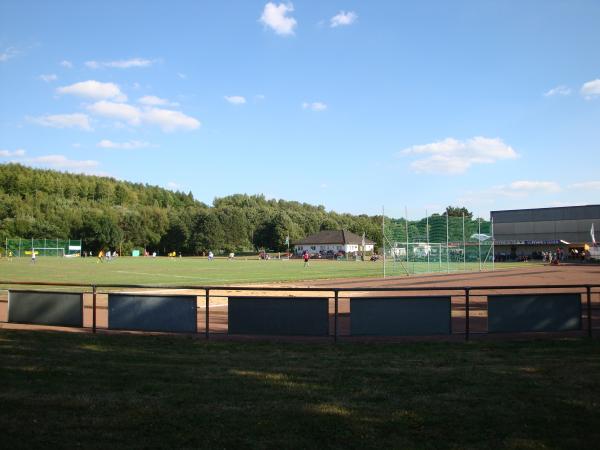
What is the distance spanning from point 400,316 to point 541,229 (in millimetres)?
88881

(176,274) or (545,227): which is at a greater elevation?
(545,227)

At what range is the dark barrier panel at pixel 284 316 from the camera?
440 inches

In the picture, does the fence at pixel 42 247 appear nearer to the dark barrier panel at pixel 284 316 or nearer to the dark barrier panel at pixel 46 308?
the dark barrier panel at pixel 46 308

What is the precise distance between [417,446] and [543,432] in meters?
A: 1.39

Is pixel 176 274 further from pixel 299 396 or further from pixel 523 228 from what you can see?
pixel 523 228

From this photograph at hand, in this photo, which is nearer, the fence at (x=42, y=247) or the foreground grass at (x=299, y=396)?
the foreground grass at (x=299, y=396)

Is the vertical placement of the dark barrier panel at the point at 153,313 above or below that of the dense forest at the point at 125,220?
below

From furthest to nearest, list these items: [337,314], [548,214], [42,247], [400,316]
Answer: [42,247] < [548,214] < [400,316] < [337,314]

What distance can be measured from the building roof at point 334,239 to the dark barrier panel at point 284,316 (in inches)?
4165

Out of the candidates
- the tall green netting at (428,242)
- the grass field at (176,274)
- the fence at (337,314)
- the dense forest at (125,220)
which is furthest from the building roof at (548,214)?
the fence at (337,314)

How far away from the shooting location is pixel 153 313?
11922 mm

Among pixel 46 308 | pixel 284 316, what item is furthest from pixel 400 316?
pixel 46 308

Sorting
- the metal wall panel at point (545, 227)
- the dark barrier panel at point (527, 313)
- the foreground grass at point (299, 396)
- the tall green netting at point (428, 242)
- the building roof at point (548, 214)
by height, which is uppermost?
the building roof at point (548, 214)

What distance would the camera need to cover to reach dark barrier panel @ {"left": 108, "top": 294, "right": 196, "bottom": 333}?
11.8 m
